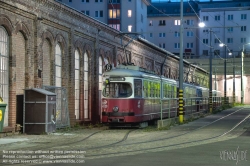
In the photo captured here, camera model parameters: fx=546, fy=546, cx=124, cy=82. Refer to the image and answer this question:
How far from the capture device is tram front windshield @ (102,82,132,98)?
91.5 feet

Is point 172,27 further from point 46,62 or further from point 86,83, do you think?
point 46,62

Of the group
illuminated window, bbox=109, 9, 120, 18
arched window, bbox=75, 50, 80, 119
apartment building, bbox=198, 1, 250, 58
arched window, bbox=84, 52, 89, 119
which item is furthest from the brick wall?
apartment building, bbox=198, 1, 250, 58

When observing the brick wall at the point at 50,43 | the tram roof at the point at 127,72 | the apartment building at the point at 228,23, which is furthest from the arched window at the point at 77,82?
the apartment building at the point at 228,23

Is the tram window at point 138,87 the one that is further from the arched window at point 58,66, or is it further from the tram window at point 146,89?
the arched window at point 58,66

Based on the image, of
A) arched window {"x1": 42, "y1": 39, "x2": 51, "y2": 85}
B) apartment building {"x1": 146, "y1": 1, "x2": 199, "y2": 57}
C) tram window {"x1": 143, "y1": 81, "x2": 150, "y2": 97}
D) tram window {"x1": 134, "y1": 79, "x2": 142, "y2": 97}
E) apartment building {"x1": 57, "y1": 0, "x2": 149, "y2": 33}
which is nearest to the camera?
arched window {"x1": 42, "y1": 39, "x2": 51, "y2": 85}

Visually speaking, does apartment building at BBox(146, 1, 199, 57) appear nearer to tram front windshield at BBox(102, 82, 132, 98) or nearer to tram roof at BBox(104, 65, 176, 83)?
tram roof at BBox(104, 65, 176, 83)

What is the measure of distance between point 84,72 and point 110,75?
562 centimetres

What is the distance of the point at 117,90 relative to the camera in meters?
28.1

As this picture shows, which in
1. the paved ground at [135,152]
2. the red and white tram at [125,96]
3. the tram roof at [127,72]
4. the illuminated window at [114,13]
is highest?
the illuminated window at [114,13]

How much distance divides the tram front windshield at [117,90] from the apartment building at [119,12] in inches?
2253

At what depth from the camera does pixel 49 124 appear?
76.2 feet

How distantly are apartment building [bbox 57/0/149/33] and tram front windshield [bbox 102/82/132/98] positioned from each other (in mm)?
57228

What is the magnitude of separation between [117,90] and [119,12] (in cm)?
6136

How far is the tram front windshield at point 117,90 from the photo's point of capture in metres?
27.9
